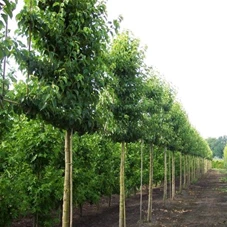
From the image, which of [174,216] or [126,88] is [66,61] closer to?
[126,88]

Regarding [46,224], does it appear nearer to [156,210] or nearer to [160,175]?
[156,210]

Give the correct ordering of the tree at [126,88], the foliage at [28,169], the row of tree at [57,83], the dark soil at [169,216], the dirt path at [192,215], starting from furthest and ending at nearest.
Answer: the dirt path at [192,215] < the dark soil at [169,216] < the tree at [126,88] < the foliage at [28,169] < the row of tree at [57,83]

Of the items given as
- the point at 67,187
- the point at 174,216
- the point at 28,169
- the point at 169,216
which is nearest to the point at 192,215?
the point at 174,216

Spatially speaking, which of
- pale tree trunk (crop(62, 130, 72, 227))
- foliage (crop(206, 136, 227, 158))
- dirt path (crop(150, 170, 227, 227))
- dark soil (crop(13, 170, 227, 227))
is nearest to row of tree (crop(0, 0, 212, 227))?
pale tree trunk (crop(62, 130, 72, 227))

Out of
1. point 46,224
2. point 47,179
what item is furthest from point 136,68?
point 46,224

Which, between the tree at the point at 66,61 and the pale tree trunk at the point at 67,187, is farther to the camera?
the pale tree trunk at the point at 67,187

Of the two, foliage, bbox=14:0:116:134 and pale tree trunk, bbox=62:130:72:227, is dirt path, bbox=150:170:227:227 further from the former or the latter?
foliage, bbox=14:0:116:134

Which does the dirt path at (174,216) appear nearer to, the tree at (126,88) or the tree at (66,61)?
the tree at (126,88)

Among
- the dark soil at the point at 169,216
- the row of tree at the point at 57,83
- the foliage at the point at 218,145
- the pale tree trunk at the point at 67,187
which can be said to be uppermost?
the foliage at the point at 218,145

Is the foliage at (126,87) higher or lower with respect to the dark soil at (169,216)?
higher

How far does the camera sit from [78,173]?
1349cm

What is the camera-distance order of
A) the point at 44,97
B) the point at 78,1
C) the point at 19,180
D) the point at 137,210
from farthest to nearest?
the point at 137,210 → the point at 19,180 → the point at 78,1 → the point at 44,97

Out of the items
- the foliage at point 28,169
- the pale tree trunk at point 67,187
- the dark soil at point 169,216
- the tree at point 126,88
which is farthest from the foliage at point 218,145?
the pale tree trunk at point 67,187

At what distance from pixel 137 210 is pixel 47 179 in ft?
27.4
